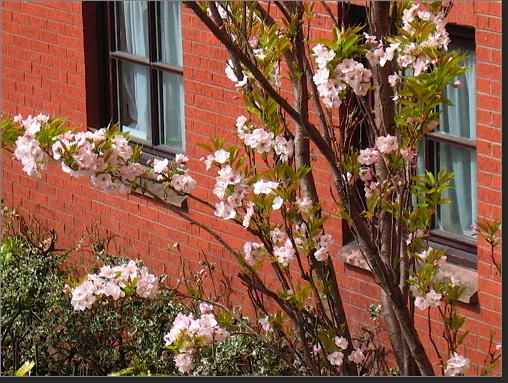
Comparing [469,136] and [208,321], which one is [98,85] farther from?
[208,321]

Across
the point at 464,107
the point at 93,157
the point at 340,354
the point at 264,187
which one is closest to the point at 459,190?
the point at 464,107

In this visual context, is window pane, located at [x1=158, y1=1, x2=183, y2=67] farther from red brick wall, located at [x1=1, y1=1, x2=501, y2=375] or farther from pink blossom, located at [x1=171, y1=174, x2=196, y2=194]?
pink blossom, located at [x1=171, y1=174, x2=196, y2=194]

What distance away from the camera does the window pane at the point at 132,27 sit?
8.69 metres

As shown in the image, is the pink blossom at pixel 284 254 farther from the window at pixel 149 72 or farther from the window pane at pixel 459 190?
the window at pixel 149 72

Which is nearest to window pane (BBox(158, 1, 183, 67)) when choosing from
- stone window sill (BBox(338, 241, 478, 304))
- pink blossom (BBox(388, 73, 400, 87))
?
stone window sill (BBox(338, 241, 478, 304))

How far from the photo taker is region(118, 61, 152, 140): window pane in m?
8.79

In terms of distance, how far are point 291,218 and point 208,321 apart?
0.62 m

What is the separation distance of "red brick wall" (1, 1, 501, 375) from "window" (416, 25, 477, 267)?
0.27 m

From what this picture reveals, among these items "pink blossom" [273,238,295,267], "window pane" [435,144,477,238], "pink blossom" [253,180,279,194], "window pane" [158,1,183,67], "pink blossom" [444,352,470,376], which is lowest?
"pink blossom" [444,352,470,376]

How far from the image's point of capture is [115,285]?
5.41 meters

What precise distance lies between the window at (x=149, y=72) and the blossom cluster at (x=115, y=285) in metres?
3.02

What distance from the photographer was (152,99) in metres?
8.66

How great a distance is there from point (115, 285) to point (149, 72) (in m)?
3.52

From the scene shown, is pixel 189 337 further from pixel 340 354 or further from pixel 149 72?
pixel 149 72
